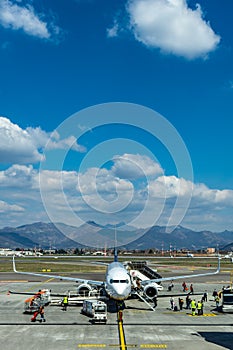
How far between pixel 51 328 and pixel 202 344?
1428 centimetres

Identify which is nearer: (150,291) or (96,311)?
(96,311)

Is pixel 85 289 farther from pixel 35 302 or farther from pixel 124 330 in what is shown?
pixel 124 330

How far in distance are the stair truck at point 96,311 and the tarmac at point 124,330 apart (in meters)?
0.66

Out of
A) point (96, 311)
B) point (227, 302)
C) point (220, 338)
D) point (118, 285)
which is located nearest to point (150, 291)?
point (227, 302)

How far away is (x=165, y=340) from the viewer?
3203cm

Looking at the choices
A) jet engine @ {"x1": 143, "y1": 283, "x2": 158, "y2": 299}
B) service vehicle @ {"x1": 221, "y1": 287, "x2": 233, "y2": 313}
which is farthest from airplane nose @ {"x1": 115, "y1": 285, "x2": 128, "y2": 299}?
service vehicle @ {"x1": 221, "y1": 287, "x2": 233, "y2": 313}

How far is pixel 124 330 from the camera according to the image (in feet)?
118

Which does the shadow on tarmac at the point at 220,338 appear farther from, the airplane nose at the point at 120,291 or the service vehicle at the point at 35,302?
the service vehicle at the point at 35,302

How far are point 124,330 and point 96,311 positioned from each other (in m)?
5.72

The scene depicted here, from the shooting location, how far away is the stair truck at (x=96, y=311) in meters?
39.6

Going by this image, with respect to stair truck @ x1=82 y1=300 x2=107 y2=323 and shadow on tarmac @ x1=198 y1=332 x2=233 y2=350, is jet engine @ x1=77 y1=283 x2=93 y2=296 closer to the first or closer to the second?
stair truck @ x1=82 y1=300 x2=107 y2=323

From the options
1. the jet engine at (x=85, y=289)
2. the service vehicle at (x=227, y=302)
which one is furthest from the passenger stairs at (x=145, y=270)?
the service vehicle at (x=227, y=302)

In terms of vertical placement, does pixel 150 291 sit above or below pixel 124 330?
above

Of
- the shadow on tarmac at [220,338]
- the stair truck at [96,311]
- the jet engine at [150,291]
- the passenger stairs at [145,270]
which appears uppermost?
A: the passenger stairs at [145,270]
